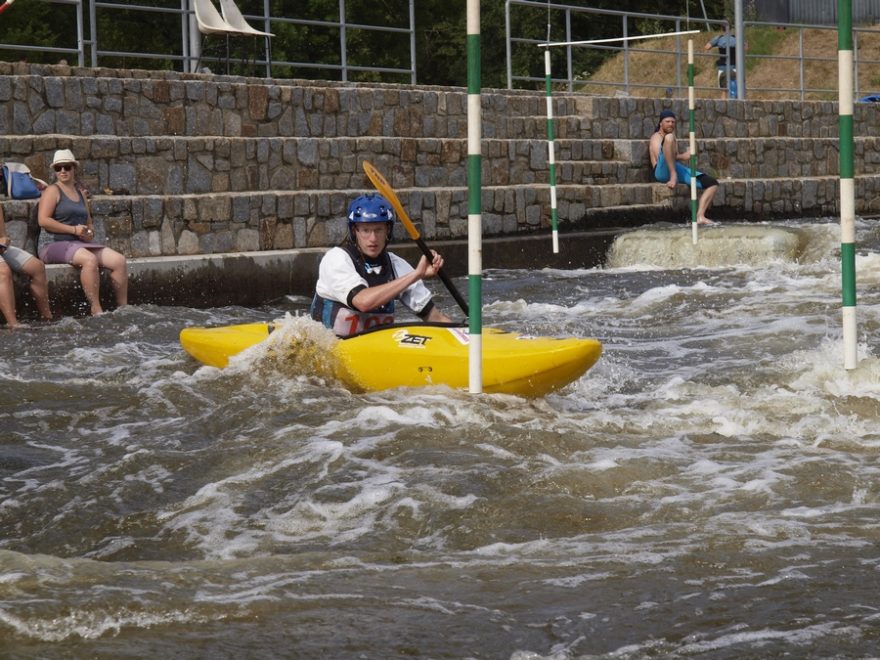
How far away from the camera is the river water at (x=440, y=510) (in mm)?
3367

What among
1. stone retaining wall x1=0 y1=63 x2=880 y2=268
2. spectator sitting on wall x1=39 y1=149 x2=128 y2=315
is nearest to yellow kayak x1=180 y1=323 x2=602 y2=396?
spectator sitting on wall x1=39 y1=149 x2=128 y2=315

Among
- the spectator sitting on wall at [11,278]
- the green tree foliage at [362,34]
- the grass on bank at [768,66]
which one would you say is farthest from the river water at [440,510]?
the grass on bank at [768,66]

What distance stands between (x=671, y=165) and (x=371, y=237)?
29.6 feet

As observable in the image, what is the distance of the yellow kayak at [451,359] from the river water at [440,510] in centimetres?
9

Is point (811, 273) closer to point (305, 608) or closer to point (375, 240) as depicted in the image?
point (375, 240)

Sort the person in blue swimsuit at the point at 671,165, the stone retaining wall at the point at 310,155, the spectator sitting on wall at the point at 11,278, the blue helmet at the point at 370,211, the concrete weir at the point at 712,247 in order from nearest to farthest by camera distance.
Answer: the blue helmet at the point at 370,211
the spectator sitting on wall at the point at 11,278
the stone retaining wall at the point at 310,155
the concrete weir at the point at 712,247
the person in blue swimsuit at the point at 671,165

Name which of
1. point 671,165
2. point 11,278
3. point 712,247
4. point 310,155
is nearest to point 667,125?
point 671,165

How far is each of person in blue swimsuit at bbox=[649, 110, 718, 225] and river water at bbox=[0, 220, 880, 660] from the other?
705 centimetres

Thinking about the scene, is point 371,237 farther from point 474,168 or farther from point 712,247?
point 712,247

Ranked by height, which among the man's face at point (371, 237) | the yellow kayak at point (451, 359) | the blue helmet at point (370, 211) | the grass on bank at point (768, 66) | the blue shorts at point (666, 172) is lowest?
the yellow kayak at point (451, 359)

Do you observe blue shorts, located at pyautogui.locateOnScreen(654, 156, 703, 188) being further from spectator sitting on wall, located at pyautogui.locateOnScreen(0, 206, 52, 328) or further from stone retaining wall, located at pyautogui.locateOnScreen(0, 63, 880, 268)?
spectator sitting on wall, located at pyautogui.locateOnScreen(0, 206, 52, 328)

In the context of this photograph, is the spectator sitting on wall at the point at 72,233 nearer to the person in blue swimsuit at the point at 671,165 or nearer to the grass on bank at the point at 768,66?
the person in blue swimsuit at the point at 671,165

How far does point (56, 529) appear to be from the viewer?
176 inches

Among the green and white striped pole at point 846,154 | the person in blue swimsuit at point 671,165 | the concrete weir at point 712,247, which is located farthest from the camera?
the person in blue swimsuit at point 671,165
